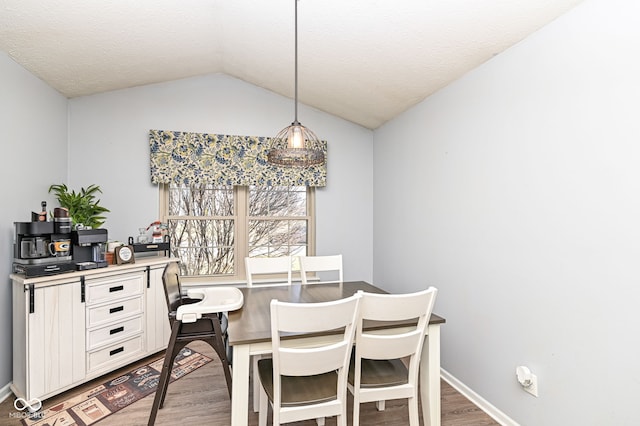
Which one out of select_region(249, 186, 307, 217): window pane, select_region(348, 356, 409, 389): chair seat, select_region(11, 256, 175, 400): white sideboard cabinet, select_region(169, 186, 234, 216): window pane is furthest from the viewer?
select_region(249, 186, 307, 217): window pane

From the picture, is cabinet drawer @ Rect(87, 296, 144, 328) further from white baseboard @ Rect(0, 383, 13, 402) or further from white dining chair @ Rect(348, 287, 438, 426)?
white dining chair @ Rect(348, 287, 438, 426)

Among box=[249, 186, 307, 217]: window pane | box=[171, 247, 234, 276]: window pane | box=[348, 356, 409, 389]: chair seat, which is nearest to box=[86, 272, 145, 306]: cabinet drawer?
box=[171, 247, 234, 276]: window pane

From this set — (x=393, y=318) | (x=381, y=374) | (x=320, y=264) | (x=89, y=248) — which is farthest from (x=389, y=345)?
(x=89, y=248)

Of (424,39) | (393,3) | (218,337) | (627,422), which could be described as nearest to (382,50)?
(424,39)

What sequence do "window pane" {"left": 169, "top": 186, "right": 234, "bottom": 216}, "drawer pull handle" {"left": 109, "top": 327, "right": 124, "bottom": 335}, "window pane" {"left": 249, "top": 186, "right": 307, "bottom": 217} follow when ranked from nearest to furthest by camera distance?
"drawer pull handle" {"left": 109, "top": 327, "right": 124, "bottom": 335}
"window pane" {"left": 169, "top": 186, "right": 234, "bottom": 216}
"window pane" {"left": 249, "top": 186, "right": 307, "bottom": 217}

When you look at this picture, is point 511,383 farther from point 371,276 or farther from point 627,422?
point 371,276

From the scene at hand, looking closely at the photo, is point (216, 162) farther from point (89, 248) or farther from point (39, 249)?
point (39, 249)

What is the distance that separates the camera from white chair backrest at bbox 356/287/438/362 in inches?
65.4

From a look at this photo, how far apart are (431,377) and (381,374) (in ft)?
0.93

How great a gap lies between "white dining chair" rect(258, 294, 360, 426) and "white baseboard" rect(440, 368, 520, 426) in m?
1.15

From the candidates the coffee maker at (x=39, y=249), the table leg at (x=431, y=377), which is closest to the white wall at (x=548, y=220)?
the table leg at (x=431, y=377)

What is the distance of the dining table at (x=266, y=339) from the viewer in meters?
1.59

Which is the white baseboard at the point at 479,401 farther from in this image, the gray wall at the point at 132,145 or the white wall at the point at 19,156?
the white wall at the point at 19,156

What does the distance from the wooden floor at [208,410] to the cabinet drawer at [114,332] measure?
327mm
